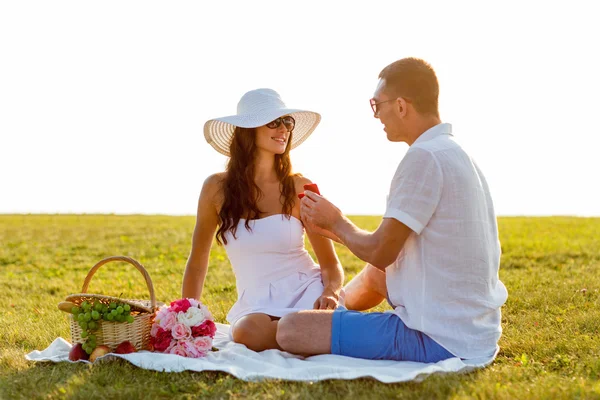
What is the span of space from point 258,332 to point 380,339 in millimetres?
1044

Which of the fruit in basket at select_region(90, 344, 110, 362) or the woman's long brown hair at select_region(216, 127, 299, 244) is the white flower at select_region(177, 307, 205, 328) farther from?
the woman's long brown hair at select_region(216, 127, 299, 244)

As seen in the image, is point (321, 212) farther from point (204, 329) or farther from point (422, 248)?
point (204, 329)

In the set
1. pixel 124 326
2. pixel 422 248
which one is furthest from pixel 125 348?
pixel 422 248

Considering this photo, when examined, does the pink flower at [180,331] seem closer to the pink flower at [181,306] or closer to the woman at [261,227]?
the pink flower at [181,306]

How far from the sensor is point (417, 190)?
14.3 feet

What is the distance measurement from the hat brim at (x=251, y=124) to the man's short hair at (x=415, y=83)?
130 centimetres

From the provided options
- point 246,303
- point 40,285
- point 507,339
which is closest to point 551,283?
point 507,339

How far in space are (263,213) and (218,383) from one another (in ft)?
5.53

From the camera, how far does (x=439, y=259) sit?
4520 mm

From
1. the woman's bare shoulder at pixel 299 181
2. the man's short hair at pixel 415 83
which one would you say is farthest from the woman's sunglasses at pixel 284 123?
the man's short hair at pixel 415 83

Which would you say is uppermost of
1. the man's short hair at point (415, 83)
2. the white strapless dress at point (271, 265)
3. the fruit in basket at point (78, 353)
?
the man's short hair at point (415, 83)

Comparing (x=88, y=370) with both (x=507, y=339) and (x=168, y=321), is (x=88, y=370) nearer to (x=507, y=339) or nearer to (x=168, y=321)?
(x=168, y=321)

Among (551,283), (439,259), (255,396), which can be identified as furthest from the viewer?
(551,283)

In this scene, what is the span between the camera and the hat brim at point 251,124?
569cm
